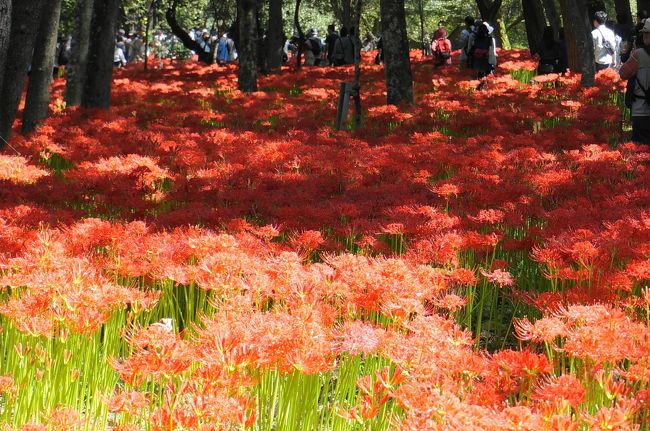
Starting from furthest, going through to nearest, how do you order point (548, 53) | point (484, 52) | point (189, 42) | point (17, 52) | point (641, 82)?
point (189, 42) < point (484, 52) < point (548, 53) < point (641, 82) < point (17, 52)

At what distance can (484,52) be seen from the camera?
1819 centimetres

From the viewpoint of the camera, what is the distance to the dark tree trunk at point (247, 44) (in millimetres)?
17547

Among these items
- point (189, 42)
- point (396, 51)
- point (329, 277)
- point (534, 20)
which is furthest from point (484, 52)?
point (189, 42)

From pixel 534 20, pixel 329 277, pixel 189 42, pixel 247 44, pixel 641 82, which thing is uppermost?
pixel 189 42

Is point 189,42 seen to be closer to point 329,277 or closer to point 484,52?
point 484,52

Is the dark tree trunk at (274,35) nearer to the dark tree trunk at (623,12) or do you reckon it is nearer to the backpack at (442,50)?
the backpack at (442,50)

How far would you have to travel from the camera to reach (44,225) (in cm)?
586

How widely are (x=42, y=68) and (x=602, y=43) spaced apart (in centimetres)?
1092

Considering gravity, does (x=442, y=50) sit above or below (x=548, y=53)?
above

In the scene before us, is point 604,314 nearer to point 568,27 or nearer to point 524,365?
point 524,365

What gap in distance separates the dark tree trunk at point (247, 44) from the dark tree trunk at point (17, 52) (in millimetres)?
8217

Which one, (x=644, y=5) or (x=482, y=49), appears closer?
(x=644, y=5)

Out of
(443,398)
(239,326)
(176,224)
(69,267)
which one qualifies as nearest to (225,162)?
(176,224)

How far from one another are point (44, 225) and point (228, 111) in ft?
32.0
